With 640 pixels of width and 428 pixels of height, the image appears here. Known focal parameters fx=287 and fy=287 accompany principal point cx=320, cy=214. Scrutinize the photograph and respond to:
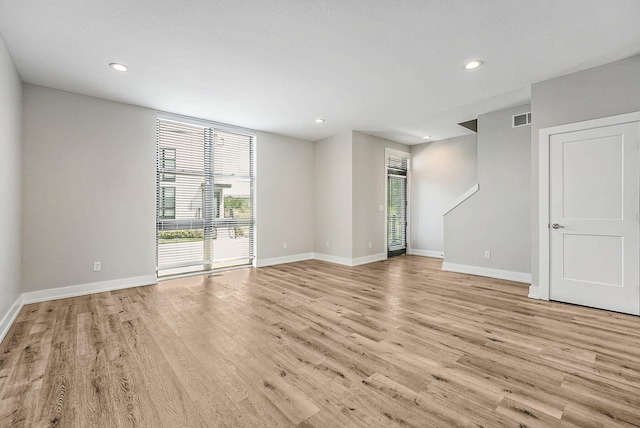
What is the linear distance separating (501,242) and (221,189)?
5.09 meters

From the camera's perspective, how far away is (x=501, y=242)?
4828 millimetres

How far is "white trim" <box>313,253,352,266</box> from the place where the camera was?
605 centimetres

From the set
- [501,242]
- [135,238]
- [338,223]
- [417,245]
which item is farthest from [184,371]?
[417,245]

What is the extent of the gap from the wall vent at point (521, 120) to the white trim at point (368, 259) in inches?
140

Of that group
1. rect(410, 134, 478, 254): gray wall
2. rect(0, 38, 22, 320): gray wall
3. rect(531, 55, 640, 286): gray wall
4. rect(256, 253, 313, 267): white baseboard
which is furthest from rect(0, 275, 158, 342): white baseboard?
rect(410, 134, 478, 254): gray wall

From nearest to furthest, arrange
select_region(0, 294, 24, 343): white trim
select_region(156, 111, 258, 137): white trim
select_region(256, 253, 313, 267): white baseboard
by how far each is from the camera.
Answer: select_region(0, 294, 24, 343): white trim
select_region(156, 111, 258, 137): white trim
select_region(256, 253, 313, 267): white baseboard

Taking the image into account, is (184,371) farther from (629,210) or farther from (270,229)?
(629,210)

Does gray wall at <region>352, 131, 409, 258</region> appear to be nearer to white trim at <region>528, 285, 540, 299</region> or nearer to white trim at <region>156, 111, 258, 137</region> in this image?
white trim at <region>156, 111, 258, 137</region>

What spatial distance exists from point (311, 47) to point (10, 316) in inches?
164

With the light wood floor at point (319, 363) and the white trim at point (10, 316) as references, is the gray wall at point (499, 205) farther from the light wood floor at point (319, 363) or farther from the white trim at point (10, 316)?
the white trim at point (10, 316)

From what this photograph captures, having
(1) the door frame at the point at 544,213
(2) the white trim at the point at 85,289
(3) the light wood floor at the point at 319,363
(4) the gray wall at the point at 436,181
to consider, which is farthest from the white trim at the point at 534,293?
(2) the white trim at the point at 85,289

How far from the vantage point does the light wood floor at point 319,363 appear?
162 cm

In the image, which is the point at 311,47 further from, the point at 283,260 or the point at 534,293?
the point at 283,260

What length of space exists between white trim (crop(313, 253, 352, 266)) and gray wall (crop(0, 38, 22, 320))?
16.0 feet
